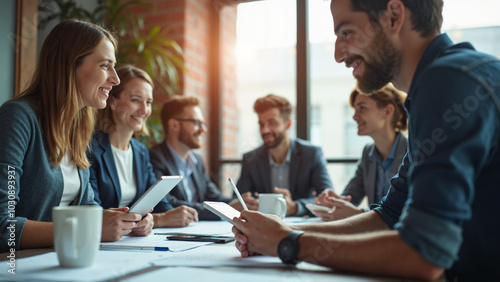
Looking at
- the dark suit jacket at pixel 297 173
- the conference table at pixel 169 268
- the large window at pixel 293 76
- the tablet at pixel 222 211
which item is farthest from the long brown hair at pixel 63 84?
the large window at pixel 293 76

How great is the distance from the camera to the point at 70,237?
0.87 metres

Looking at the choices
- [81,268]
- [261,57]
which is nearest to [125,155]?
[81,268]

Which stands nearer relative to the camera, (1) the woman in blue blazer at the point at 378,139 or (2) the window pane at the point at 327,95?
(1) the woman in blue blazer at the point at 378,139

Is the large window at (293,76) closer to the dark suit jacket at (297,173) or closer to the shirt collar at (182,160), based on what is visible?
the dark suit jacket at (297,173)

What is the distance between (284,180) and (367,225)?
66.7 inches

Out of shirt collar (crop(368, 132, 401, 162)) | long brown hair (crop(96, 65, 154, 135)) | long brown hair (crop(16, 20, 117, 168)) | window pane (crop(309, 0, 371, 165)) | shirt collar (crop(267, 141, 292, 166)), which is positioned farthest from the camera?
window pane (crop(309, 0, 371, 165))

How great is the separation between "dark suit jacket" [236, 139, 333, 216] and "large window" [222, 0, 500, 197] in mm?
696

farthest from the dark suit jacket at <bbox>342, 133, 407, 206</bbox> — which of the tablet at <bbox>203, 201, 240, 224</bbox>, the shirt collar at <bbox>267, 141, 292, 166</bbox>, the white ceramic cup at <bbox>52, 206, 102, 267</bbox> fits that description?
the white ceramic cup at <bbox>52, 206, 102, 267</bbox>

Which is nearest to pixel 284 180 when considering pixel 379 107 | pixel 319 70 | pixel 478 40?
pixel 379 107

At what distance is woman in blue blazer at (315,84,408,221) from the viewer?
2488 millimetres

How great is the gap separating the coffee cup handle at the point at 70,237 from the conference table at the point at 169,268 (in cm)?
4

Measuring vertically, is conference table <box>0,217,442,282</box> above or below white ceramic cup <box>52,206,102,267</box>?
below

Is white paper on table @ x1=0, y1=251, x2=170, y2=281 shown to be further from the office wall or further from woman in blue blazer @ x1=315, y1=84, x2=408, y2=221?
the office wall

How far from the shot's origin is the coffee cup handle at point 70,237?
34.1 inches
